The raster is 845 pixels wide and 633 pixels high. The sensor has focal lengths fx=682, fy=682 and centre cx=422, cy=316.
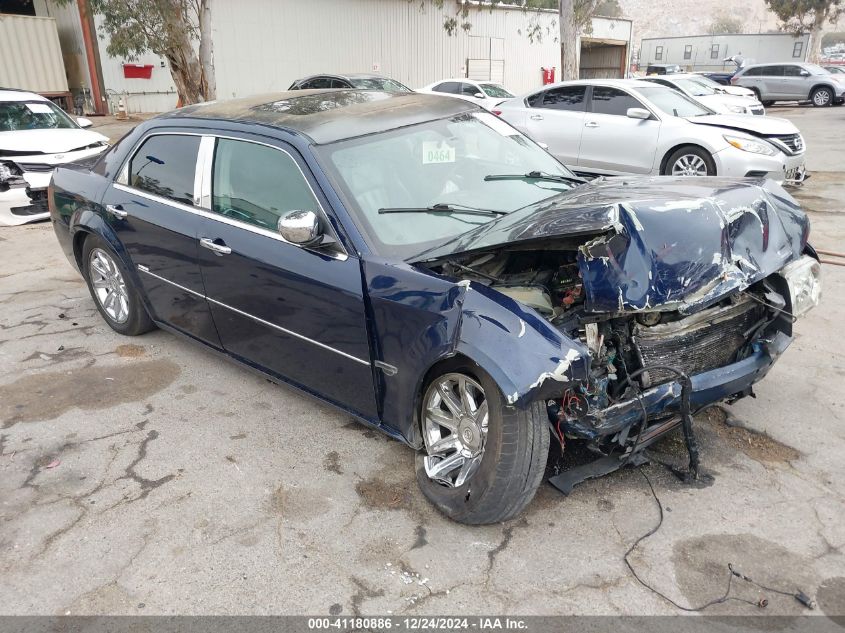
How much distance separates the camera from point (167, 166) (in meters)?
4.30

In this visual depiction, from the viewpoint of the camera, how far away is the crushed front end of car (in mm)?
2773

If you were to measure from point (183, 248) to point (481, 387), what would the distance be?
2.17 metres

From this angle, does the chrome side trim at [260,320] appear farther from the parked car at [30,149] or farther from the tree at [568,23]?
the tree at [568,23]

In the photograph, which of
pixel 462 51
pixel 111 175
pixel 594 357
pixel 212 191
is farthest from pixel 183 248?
pixel 462 51

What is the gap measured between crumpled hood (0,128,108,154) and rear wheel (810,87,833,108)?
26298 millimetres

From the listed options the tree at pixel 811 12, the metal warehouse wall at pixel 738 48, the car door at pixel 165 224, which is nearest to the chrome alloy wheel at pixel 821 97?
the metal warehouse wall at pixel 738 48

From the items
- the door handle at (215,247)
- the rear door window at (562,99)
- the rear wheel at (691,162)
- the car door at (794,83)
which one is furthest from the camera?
the car door at (794,83)

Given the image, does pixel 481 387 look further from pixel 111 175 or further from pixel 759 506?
pixel 111 175

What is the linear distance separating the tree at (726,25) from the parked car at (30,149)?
121 metres

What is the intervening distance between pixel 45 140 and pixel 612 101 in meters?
8.06

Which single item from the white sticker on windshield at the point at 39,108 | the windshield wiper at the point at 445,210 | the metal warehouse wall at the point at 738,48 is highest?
the metal warehouse wall at the point at 738,48

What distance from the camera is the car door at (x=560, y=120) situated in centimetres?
1005

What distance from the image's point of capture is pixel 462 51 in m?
28.0

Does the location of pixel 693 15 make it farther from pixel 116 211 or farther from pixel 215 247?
pixel 215 247
